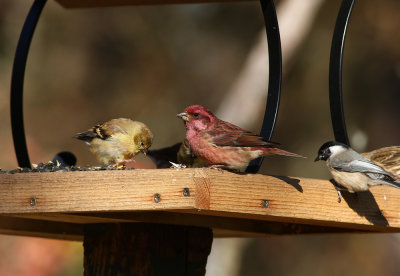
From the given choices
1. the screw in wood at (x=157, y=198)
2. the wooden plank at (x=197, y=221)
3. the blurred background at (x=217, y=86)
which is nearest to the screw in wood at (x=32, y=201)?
the wooden plank at (x=197, y=221)

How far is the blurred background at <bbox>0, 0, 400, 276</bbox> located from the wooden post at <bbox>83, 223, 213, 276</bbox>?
5.66m

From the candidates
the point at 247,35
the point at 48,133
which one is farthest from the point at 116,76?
the point at 247,35

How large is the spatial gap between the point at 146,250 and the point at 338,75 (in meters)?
1.54

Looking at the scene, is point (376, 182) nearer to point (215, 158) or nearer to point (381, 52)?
point (215, 158)

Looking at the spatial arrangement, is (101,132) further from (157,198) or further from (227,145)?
(157,198)

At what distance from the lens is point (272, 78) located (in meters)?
3.94

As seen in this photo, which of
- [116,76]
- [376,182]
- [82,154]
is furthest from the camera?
[116,76]

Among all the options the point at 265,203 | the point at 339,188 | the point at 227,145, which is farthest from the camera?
the point at 227,145

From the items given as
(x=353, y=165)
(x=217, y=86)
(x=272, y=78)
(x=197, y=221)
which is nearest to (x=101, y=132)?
(x=197, y=221)

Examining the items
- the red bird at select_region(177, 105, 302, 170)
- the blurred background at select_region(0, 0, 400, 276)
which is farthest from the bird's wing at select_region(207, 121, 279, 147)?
the blurred background at select_region(0, 0, 400, 276)

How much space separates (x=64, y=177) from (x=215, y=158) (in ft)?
2.97

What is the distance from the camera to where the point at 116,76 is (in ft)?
43.1

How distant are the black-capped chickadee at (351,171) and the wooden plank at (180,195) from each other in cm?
8

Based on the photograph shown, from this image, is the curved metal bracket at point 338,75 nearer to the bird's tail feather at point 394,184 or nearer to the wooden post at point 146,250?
the bird's tail feather at point 394,184
